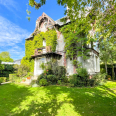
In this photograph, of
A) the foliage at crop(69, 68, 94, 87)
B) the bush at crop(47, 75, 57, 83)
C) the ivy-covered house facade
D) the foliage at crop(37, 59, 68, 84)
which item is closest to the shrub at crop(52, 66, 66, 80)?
the foliage at crop(37, 59, 68, 84)

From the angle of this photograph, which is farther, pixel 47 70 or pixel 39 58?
pixel 39 58

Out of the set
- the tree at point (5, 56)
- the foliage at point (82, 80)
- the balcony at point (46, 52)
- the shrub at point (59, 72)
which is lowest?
the foliage at point (82, 80)

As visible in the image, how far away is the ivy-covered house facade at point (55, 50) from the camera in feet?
41.5

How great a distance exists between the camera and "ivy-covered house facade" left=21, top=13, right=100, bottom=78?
12.7 metres

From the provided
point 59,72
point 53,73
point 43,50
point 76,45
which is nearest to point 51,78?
point 53,73

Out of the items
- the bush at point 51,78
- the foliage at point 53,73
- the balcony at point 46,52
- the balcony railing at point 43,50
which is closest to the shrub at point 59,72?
the foliage at point 53,73

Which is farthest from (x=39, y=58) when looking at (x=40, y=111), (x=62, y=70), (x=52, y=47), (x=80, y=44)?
(x=40, y=111)

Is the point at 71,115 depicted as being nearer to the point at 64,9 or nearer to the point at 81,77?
the point at 64,9

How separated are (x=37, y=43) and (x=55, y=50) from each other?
Answer: 3.90 metres

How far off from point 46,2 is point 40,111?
5.17 m

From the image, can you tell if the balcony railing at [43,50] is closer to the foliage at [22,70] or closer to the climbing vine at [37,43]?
the climbing vine at [37,43]

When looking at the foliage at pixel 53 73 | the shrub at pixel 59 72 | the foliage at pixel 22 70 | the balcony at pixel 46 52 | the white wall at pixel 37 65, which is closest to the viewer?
the foliage at pixel 53 73

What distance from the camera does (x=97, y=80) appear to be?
11.1 m

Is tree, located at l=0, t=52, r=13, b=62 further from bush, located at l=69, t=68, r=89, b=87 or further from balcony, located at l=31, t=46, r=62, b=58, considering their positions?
bush, located at l=69, t=68, r=89, b=87
